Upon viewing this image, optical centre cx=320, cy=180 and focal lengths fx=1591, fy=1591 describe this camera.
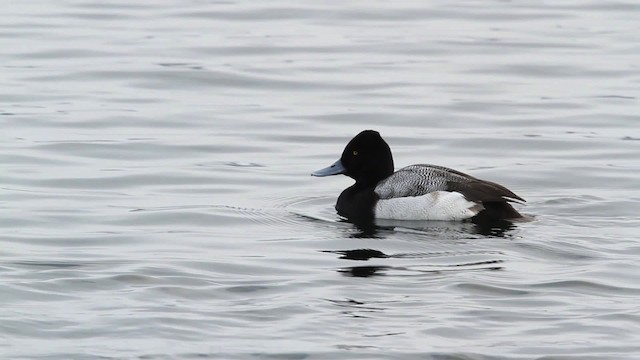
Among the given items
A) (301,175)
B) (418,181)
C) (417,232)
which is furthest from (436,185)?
(301,175)

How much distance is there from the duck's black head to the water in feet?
1.51

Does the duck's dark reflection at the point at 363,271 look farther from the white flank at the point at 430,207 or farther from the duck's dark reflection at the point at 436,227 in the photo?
the white flank at the point at 430,207

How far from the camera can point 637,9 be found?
25.2m

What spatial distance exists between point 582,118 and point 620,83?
2.21m

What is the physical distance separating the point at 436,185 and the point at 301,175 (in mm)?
2146

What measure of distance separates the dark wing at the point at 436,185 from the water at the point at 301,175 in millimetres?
359

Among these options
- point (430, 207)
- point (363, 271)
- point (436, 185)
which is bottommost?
point (363, 271)

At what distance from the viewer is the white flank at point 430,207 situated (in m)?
12.5

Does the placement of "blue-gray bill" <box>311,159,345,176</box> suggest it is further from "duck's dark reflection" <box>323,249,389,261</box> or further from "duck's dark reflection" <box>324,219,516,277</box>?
"duck's dark reflection" <box>323,249,389,261</box>

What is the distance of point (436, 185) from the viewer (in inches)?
498

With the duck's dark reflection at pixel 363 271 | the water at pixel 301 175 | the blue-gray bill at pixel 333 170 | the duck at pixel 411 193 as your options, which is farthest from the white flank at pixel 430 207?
the duck's dark reflection at pixel 363 271

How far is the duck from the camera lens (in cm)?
1241

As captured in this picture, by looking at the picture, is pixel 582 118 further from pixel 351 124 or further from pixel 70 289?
pixel 70 289

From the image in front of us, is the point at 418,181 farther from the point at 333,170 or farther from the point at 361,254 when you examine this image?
the point at 361,254
